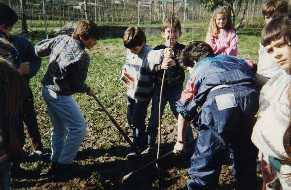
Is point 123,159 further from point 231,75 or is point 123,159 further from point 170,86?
point 231,75

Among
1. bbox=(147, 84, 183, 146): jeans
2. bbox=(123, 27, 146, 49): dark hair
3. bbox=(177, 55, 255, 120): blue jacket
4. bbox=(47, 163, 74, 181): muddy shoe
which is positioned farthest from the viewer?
bbox=(147, 84, 183, 146): jeans

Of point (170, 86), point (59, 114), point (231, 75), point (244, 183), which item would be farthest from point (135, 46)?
point (244, 183)

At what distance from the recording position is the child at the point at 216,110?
3312 mm

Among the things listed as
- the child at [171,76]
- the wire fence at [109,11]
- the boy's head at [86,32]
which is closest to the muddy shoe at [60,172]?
the child at [171,76]

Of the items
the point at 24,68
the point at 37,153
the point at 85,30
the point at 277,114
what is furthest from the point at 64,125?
the point at 277,114

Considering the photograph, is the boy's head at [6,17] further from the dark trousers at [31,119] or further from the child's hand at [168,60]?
the child's hand at [168,60]

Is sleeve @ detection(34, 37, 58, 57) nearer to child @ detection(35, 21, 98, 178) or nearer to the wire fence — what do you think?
child @ detection(35, 21, 98, 178)

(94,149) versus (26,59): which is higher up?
(26,59)

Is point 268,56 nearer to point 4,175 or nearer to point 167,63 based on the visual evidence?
point 167,63

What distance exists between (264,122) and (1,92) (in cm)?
163

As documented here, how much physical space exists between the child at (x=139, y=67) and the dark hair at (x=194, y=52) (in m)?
0.67

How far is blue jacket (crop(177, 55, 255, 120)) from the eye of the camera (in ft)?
10.8

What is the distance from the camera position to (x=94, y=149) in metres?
5.42

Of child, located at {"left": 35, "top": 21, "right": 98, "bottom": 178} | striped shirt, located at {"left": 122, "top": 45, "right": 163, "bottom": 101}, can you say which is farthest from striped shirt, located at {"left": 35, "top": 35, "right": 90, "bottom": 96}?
striped shirt, located at {"left": 122, "top": 45, "right": 163, "bottom": 101}
